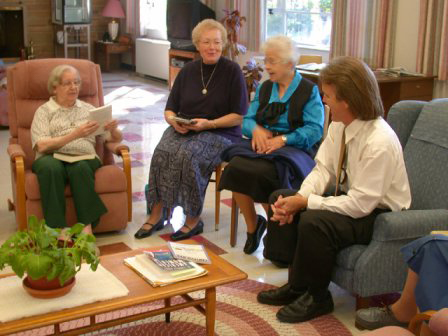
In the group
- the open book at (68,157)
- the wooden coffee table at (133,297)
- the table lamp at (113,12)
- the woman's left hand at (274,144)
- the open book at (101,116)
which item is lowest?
the wooden coffee table at (133,297)

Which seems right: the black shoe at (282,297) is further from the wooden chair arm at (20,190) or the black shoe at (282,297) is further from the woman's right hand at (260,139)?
the wooden chair arm at (20,190)

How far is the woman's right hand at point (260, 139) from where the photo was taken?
356 centimetres

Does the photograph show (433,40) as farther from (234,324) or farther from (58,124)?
(234,324)

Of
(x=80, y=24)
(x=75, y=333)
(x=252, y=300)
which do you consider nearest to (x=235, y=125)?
(x=252, y=300)

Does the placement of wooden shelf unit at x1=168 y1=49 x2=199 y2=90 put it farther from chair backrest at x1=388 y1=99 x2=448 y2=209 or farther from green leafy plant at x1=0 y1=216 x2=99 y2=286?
green leafy plant at x1=0 y1=216 x2=99 y2=286

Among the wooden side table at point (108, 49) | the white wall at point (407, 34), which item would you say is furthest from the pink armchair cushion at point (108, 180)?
the wooden side table at point (108, 49)

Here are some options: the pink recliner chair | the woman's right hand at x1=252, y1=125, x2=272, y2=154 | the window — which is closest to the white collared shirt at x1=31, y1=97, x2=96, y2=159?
the woman's right hand at x1=252, y1=125, x2=272, y2=154

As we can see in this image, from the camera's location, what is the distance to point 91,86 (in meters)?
4.04

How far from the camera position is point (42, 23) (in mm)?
10359

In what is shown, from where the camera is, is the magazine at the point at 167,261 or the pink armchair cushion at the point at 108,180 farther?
the pink armchair cushion at the point at 108,180

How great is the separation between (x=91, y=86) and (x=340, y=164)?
5.64ft

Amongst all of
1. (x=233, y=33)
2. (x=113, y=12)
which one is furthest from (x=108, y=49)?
(x=233, y=33)

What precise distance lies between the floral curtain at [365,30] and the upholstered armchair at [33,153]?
8.90ft

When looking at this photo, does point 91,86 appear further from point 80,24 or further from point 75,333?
point 80,24
